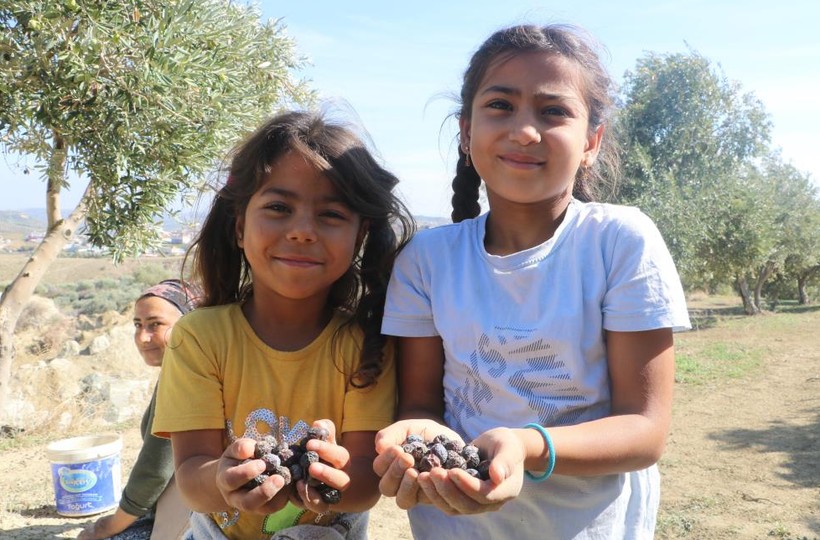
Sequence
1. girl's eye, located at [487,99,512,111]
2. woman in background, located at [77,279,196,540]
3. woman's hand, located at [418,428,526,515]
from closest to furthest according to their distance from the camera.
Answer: woman's hand, located at [418,428,526,515] < girl's eye, located at [487,99,512,111] < woman in background, located at [77,279,196,540]

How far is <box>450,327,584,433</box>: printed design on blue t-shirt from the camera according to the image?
1669mm

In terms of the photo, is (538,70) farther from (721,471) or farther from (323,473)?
(721,471)

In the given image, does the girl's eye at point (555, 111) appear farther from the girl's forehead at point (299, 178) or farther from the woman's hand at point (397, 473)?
the woman's hand at point (397, 473)

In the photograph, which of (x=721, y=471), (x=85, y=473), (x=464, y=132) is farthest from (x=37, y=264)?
(x=721, y=471)

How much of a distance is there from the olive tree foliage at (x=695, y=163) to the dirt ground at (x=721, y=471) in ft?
25.2

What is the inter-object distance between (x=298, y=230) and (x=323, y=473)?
0.66 m

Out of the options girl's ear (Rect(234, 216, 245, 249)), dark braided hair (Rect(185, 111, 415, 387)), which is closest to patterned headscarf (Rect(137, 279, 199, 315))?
dark braided hair (Rect(185, 111, 415, 387))

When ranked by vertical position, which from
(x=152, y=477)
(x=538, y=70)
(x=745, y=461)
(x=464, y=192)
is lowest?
(x=745, y=461)

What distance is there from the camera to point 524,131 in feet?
5.64

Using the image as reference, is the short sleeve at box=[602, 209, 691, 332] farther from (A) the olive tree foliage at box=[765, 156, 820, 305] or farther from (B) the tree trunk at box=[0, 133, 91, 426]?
(A) the olive tree foliage at box=[765, 156, 820, 305]

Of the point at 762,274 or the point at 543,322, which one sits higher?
the point at 543,322

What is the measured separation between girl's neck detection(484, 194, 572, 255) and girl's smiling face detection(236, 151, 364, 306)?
1.38 ft

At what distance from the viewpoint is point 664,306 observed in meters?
1.61

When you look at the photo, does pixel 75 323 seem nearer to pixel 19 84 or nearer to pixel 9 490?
pixel 9 490
